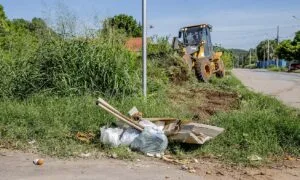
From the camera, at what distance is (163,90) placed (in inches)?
469

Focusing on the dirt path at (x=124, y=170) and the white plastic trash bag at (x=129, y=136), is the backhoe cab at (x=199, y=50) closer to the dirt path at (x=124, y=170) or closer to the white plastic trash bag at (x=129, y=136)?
the white plastic trash bag at (x=129, y=136)

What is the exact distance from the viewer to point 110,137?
22.0ft

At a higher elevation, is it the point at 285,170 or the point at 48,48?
the point at 48,48

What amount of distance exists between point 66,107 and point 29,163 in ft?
7.96

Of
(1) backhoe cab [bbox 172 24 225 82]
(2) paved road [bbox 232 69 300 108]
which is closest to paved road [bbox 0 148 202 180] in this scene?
(2) paved road [bbox 232 69 300 108]

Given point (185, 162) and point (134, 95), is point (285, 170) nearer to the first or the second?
point (185, 162)

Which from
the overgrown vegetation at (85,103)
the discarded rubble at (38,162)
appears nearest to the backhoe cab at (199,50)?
the overgrown vegetation at (85,103)

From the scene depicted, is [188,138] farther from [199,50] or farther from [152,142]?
[199,50]

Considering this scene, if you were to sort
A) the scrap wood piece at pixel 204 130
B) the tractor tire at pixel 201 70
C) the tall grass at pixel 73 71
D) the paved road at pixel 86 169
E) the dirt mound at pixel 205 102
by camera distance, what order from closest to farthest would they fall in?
the paved road at pixel 86 169 < the scrap wood piece at pixel 204 130 < the dirt mound at pixel 205 102 < the tall grass at pixel 73 71 < the tractor tire at pixel 201 70

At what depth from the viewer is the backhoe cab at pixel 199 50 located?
60.7 feet

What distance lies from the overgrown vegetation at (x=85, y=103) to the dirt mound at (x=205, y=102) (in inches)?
9.5

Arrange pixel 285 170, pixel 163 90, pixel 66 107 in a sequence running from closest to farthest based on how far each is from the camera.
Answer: pixel 285 170
pixel 66 107
pixel 163 90

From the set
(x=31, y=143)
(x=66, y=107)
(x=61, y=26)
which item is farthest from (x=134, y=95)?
(x=31, y=143)

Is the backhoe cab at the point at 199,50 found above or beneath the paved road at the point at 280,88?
above
